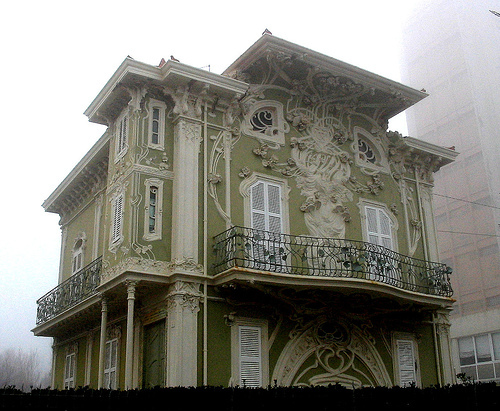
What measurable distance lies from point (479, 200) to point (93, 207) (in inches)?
652

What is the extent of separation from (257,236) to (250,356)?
2746 mm

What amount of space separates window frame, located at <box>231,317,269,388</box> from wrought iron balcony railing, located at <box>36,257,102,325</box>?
13.3 ft

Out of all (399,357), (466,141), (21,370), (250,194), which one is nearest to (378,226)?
(399,357)

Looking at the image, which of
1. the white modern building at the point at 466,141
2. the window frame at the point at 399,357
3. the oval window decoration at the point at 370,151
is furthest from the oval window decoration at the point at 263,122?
the white modern building at the point at 466,141

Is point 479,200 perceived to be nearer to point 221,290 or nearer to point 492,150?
point 492,150

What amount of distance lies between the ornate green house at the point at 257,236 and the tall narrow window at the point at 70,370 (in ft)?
0.26

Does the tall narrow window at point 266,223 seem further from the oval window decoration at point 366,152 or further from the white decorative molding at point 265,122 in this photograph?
the oval window decoration at point 366,152

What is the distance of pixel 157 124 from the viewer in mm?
15938

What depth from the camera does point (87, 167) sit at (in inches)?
771

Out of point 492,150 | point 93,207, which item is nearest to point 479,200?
point 492,150

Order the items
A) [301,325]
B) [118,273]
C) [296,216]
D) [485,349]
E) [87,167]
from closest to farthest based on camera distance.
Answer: [118,273], [301,325], [296,216], [87,167], [485,349]

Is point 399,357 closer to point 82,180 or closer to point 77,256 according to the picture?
point 77,256

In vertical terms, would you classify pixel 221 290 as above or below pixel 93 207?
below

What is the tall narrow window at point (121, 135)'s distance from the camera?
16.2 metres
